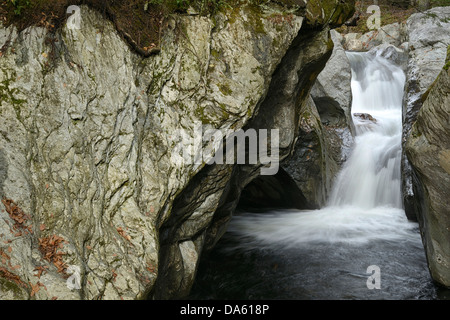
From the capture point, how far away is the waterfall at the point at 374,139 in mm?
11609

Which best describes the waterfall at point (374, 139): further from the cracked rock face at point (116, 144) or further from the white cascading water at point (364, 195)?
the cracked rock face at point (116, 144)

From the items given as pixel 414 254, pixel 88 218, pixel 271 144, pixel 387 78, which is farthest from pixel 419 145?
pixel 387 78

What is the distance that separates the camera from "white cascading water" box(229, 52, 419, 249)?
9.22 m

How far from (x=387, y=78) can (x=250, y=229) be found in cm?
1053

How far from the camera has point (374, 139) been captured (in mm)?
13352

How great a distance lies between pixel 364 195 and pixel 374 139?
2668 mm

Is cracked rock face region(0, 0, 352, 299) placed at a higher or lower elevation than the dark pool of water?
higher
